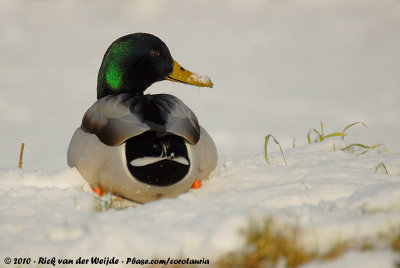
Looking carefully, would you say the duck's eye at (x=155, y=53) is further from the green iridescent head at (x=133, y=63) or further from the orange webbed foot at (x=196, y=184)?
the orange webbed foot at (x=196, y=184)

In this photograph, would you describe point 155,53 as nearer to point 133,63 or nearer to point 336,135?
point 133,63

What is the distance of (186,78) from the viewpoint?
17.1 feet

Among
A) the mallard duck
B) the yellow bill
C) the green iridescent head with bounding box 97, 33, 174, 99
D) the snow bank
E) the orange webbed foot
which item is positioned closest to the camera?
the snow bank

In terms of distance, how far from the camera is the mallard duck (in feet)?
12.2

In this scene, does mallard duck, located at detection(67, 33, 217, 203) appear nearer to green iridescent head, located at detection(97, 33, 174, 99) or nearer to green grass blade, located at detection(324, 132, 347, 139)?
green iridescent head, located at detection(97, 33, 174, 99)

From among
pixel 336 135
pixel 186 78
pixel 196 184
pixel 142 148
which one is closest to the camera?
pixel 142 148

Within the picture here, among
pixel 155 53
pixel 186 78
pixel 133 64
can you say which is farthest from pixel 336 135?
pixel 133 64

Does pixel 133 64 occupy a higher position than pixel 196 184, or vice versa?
pixel 133 64

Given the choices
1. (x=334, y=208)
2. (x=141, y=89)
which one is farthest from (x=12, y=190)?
(x=334, y=208)

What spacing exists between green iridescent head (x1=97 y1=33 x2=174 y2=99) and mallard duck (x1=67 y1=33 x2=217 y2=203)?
0.70 meters

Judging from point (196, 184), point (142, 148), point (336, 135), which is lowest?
point (196, 184)

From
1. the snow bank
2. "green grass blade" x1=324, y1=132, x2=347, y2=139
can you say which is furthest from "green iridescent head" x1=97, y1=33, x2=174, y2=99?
"green grass blade" x1=324, y1=132, x2=347, y2=139

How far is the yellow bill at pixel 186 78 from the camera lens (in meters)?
5.20

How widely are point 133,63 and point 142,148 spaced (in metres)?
1.35
